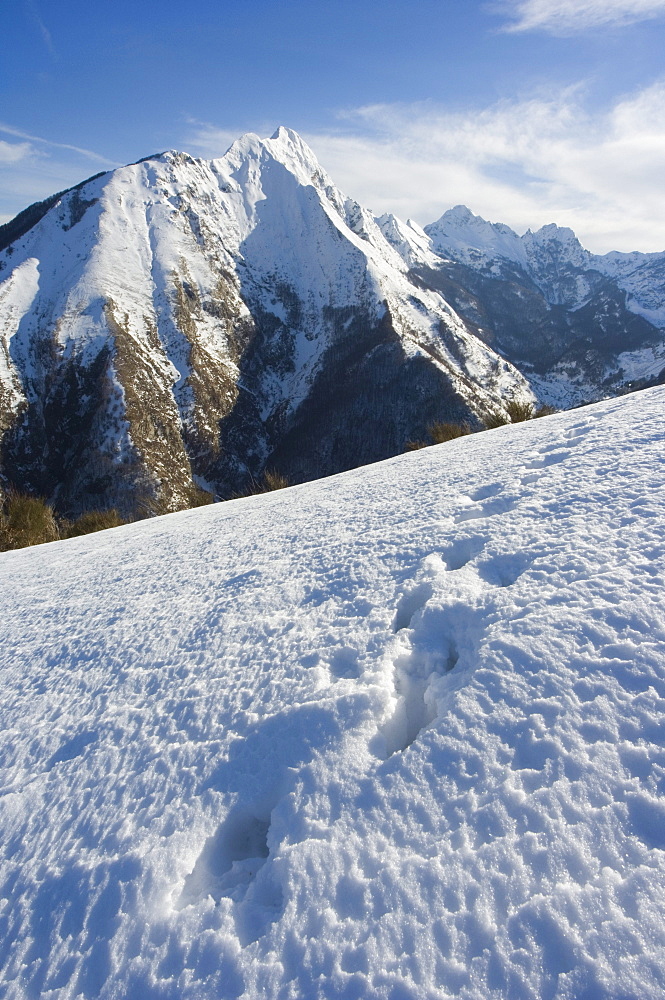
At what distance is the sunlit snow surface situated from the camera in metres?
2.94

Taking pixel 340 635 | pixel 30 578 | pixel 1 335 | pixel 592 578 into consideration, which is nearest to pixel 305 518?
pixel 340 635

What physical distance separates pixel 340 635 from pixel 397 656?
2.73 ft

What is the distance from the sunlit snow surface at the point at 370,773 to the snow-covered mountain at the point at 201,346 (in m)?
76.2

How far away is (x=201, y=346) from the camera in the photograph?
109062mm

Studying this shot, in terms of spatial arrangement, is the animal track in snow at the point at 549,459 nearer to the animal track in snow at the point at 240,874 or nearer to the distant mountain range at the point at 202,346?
the animal track in snow at the point at 240,874

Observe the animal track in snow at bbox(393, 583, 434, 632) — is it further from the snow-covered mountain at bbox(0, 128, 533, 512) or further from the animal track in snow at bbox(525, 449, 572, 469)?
the snow-covered mountain at bbox(0, 128, 533, 512)

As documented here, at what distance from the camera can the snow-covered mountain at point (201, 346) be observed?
8800 cm

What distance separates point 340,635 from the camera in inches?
225

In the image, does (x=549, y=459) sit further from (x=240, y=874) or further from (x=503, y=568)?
(x=240, y=874)

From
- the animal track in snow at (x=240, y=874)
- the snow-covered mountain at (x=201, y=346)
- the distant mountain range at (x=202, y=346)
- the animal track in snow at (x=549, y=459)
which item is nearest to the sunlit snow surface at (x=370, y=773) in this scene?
the animal track in snow at (x=240, y=874)

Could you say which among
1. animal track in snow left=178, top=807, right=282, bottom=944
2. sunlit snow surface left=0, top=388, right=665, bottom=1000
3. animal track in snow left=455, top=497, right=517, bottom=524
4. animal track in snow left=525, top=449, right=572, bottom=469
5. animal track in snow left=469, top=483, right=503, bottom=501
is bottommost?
animal track in snow left=178, top=807, right=282, bottom=944

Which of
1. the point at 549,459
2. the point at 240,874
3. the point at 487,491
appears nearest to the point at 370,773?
the point at 240,874

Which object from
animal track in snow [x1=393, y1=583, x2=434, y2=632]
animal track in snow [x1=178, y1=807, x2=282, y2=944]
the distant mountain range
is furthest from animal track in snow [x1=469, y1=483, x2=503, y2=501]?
the distant mountain range

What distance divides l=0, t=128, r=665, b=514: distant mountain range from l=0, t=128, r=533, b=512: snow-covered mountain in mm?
410
